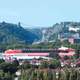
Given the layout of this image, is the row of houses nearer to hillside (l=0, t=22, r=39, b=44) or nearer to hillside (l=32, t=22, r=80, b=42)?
hillside (l=32, t=22, r=80, b=42)

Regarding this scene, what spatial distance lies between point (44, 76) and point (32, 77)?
0.70 m

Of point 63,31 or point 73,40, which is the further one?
point 63,31

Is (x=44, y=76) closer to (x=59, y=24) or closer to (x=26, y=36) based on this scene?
(x=26, y=36)

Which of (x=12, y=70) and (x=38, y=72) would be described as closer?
(x=38, y=72)

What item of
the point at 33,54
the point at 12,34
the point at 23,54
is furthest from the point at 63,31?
the point at 23,54

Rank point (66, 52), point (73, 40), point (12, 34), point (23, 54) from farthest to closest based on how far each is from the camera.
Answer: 1. point (12, 34)
2. point (73, 40)
3. point (66, 52)
4. point (23, 54)

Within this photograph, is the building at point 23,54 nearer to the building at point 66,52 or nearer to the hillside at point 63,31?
the building at point 66,52

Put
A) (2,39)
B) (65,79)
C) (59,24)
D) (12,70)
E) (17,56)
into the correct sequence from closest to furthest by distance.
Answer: (65,79), (12,70), (17,56), (2,39), (59,24)

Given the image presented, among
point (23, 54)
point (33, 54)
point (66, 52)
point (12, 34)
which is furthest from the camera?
point (12, 34)

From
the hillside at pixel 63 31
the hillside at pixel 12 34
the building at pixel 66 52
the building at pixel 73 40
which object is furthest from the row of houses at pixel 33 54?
the hillside at pixel 12 34

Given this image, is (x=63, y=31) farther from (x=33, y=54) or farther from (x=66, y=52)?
(x=33, y=54)

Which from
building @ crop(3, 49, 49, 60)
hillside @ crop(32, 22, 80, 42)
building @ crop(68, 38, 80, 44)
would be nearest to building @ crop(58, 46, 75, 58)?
building @ crop(3, 49, 49, 60)

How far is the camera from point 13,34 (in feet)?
353

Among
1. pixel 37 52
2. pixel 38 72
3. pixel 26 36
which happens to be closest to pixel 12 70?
pixel 38 72
